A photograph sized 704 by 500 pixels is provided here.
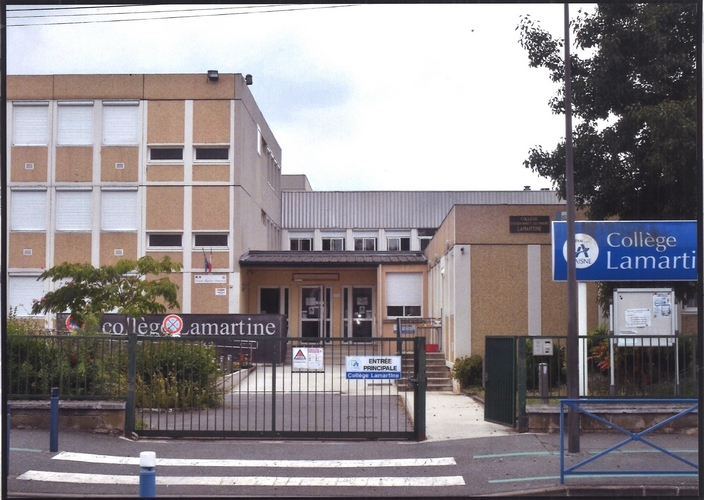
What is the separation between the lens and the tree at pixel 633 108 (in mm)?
17297

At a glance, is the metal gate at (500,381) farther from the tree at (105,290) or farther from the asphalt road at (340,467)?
the tree at (105,290)

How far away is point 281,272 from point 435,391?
14.3m

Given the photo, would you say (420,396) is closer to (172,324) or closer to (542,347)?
(542,347)

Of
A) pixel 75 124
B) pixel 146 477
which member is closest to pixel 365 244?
pixel 75 124

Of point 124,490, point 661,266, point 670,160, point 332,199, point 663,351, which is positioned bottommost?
point 124,490

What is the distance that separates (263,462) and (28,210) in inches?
910

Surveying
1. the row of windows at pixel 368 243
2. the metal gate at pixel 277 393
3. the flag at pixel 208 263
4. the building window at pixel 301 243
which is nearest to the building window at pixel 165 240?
the flag at pixel 208 263

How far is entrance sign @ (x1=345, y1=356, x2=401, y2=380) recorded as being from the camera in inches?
562

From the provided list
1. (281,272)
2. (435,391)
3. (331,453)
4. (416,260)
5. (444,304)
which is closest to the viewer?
(331,453)

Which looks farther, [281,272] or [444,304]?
[281,272]

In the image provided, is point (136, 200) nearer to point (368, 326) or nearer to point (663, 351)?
point (368, 326)

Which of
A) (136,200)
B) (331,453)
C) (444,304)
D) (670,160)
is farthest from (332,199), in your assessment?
(331,453)

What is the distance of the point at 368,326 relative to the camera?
3728 cm

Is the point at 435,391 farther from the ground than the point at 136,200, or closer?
closer
